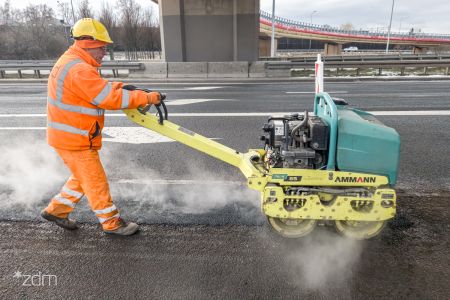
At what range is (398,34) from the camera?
66250 mm

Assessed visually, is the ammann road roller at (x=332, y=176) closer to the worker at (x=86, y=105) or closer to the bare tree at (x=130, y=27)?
the worker at (x=86, y=105)

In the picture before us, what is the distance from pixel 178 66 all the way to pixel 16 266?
50.5 ft

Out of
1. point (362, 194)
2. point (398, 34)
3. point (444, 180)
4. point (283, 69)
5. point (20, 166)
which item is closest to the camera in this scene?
point (362, 194)

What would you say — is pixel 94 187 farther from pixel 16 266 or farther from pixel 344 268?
pixel 344 268

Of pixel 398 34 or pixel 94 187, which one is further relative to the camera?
pixel 398 34

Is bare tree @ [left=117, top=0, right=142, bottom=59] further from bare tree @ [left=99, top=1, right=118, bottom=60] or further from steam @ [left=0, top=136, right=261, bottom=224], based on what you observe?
steam @ [left=0, top=136, right=261, bottom=224]

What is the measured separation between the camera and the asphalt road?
251cm

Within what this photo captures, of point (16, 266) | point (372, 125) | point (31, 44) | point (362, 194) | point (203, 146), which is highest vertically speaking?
point (31, 44)

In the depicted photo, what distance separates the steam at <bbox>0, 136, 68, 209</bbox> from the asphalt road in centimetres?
2

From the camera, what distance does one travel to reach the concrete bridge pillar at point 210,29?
18.3 meters

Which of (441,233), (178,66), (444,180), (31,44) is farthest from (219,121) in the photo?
(31,44)

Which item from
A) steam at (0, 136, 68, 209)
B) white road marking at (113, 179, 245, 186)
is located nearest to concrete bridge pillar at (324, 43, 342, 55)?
steam at (0, 136, 68, 209)

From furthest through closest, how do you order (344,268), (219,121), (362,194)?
(219,121) < (362,194) < (344,268)

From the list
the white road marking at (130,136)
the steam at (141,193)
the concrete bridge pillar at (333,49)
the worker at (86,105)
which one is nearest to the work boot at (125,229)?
the worker at (86,105)
